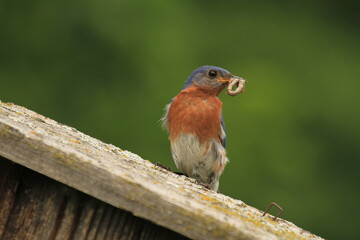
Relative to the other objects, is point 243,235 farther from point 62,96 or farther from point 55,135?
point 62,96

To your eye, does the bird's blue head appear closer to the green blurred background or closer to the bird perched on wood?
the bird perched on wood

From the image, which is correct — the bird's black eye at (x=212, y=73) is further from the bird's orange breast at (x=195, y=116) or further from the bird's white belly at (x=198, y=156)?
the bird's white belly at (x=198, y=156)

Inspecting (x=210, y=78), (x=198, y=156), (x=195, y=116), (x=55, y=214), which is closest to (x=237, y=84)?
(x=210, y=78)

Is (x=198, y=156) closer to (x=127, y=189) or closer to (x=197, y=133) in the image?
(x=197, y=133)

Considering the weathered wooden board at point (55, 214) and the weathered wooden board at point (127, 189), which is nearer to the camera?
the weathered wooden board at point (127, 189)

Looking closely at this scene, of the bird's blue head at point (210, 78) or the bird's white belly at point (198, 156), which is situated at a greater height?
the bird's blue head at point (210, 78)

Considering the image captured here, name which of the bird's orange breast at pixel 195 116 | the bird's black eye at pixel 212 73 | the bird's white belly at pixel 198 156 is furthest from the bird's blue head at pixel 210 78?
the bird's white belly at pixel 198 156

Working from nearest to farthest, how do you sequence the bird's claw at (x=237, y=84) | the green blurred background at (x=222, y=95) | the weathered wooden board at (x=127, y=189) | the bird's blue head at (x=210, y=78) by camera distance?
the weathered wooden board at (x=127, y=189)
the bird's claw at (x=237, y=84)
the bird's blue head at (x=210, y=78)
the green blurred background at (x=222, y=95)
